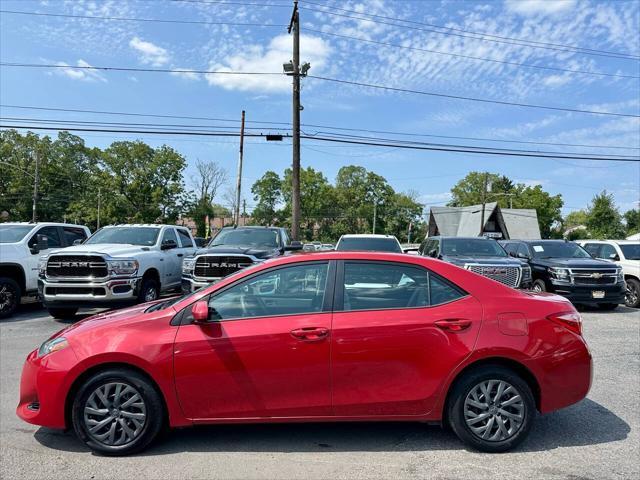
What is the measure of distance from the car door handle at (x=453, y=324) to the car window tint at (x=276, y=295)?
0.98 m

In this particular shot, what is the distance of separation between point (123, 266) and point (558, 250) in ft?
37.7

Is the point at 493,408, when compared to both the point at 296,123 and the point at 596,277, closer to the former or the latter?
the point at 596,277

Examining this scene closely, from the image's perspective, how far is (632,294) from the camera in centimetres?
1238

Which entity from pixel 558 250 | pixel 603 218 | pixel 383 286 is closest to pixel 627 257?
pixel 558 250

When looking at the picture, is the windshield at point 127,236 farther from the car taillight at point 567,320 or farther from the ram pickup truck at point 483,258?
the car taillight at point 567,320

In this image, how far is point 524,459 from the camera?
3.50 m

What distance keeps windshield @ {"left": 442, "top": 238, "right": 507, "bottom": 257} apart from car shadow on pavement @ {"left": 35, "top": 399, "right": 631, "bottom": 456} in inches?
291

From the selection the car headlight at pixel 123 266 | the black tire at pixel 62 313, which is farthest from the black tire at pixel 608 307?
the black tire at pixel 62 313

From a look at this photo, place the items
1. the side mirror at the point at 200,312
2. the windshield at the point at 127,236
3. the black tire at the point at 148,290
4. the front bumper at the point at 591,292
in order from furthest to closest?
the front bumper at the point at 591,292 → the windshield at the point at 127,236 → the black tire at the point at 148,290 → the side mirror at the point at 200,312

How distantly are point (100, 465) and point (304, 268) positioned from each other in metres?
2.19

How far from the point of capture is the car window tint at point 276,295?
143 inches

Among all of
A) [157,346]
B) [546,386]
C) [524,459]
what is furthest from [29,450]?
[546,386]

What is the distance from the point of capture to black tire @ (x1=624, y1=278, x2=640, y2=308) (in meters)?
12.2

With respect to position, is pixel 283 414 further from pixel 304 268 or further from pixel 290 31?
pixel 290 31
